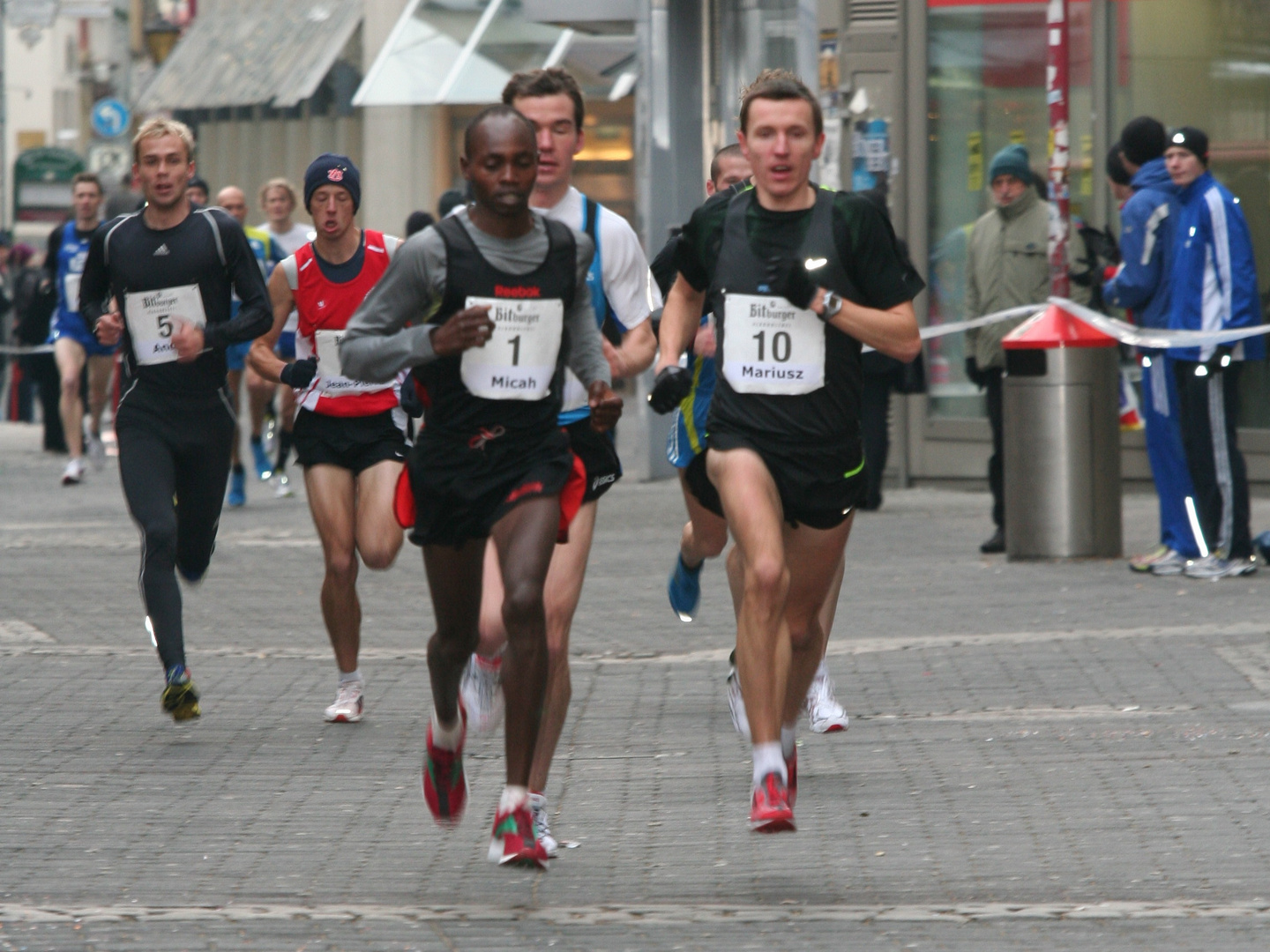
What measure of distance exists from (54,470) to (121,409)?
1174 centimetres

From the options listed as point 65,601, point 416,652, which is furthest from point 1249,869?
point 65,601

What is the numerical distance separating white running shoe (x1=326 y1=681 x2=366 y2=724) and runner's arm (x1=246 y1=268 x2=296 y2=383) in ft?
3.61

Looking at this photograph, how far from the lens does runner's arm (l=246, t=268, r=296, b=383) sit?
26.9 feet

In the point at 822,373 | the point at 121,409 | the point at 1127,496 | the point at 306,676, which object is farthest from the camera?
the point at 1127,496

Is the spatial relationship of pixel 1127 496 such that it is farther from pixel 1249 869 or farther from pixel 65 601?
pixel 1249 869

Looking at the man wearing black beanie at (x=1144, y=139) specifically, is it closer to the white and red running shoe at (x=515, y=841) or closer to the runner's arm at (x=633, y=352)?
the runner's arm at (x=633, y=352)

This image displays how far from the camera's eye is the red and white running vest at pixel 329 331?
817 centimetres

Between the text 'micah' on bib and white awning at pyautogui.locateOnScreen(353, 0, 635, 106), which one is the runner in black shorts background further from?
white awning at pyautogui.locateOnScreen(353, 0, 635, 106)

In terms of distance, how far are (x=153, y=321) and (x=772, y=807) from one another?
3.60 m

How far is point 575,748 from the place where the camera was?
24.9 ft

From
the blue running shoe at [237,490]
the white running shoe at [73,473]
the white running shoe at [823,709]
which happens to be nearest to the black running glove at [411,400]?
the white running shoe at [823,709]

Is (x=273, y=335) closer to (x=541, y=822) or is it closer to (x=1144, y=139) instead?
(x=541, y=822)

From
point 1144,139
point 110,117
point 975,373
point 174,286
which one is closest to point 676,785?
point 174,286

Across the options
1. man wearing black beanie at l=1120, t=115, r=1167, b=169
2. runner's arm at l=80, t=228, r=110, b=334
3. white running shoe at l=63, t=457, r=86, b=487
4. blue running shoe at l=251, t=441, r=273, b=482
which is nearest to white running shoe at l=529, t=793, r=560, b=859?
runner's arm at l=80, t=228, r=110, b=334
